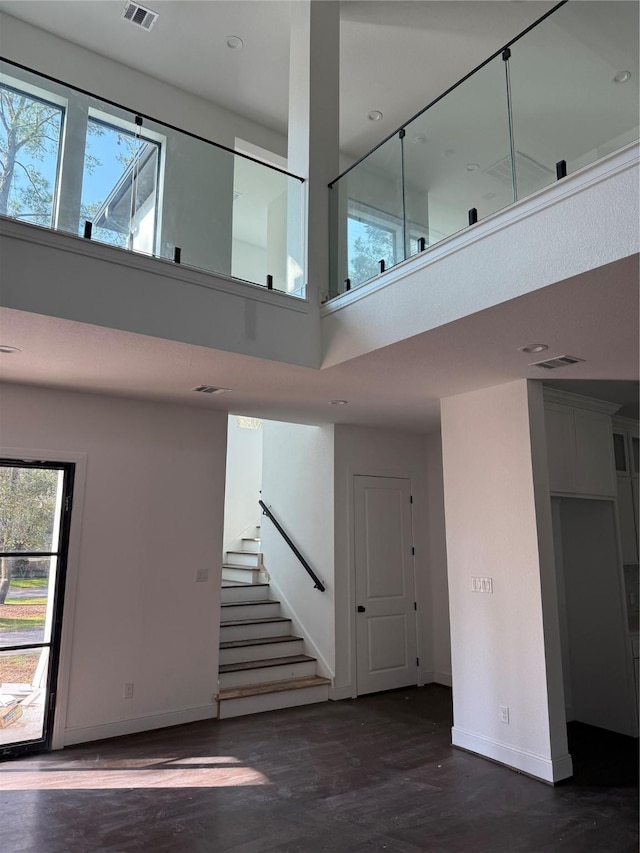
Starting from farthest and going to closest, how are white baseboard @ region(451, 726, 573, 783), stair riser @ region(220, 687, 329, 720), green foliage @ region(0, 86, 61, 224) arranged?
1. stair riser @ region(220, 687, 329, 720)
2. white baseboard @ region(451, 726, 573, 783)
3. green foliage @ region(0, 86, 61, 224)

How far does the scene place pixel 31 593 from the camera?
463 cm

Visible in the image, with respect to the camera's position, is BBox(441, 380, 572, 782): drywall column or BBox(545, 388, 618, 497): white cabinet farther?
BBox(545, 388, 618, 497): white cabinet

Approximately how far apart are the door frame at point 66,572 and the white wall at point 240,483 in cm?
339

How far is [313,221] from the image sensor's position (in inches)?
175

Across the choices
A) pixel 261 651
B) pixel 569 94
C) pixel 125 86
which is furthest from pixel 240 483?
pixel 569 94

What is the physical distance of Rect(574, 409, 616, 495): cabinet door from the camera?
16.5 feet

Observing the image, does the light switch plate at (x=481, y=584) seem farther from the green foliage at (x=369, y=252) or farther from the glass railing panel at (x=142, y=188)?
the glass railing panel at (x=142, y=188)

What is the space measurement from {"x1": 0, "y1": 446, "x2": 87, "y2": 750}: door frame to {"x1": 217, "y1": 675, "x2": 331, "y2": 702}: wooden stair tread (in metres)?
1.34

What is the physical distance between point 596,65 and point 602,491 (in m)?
3.29

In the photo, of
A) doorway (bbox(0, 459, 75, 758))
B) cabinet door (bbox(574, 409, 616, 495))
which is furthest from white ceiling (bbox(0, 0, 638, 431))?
doorway (bbox(0, 459, 75, 758))

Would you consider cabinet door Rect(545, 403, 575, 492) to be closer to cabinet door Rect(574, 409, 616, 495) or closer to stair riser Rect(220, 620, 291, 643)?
cabinet door Rect(574, 409, 616, 495)

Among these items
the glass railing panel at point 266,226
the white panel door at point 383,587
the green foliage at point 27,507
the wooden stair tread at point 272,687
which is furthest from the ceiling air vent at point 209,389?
the wooden stair tread at point 272,687

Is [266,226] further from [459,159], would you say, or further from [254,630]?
[254,630]

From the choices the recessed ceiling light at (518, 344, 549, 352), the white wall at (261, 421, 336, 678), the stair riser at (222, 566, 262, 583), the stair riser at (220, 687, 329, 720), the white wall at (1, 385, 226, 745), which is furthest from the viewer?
the stair riser at (222, 566, 262, 583)
